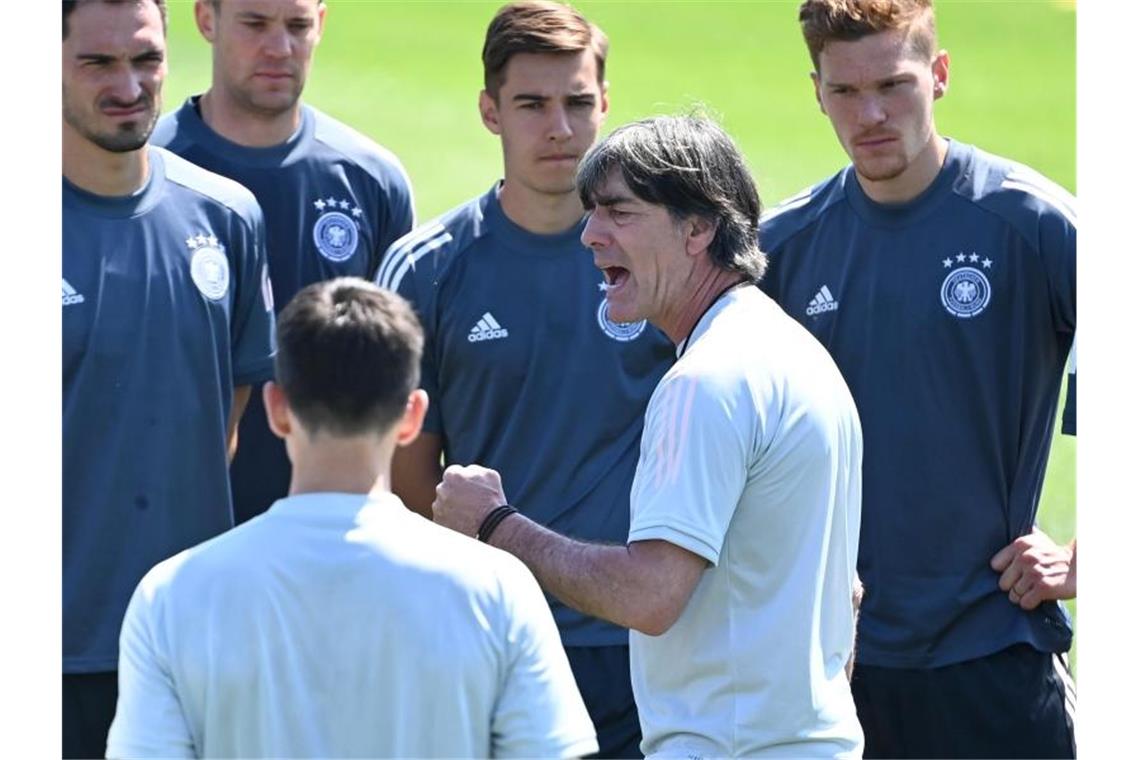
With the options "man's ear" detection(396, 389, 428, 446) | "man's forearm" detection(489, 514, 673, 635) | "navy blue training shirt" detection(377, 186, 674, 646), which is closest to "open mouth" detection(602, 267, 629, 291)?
"man's forearm" detection(489, 514, 673, 635)

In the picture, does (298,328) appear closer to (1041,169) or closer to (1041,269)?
(1041,269)

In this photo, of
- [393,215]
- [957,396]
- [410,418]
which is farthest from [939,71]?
[410,418]

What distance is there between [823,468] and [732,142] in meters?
0.78

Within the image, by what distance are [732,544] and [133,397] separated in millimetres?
1760

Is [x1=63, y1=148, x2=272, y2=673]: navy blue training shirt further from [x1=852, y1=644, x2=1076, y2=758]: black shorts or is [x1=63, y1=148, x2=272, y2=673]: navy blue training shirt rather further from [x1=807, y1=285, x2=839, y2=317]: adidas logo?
[x1=852, y1=644, x2=1076, y2=758]: black shorts

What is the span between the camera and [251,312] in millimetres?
4914

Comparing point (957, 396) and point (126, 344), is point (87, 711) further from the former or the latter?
point (957, 396)

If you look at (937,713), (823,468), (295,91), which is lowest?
(937,713)

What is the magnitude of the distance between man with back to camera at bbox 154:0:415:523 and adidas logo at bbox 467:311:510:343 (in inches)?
17.0

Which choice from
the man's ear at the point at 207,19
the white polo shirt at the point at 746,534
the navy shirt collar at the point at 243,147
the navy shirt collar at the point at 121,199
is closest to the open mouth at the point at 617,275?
the white polo shirt at the point at 746,534

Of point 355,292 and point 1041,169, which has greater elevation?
point 1041,169

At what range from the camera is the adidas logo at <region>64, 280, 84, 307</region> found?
4.62m
